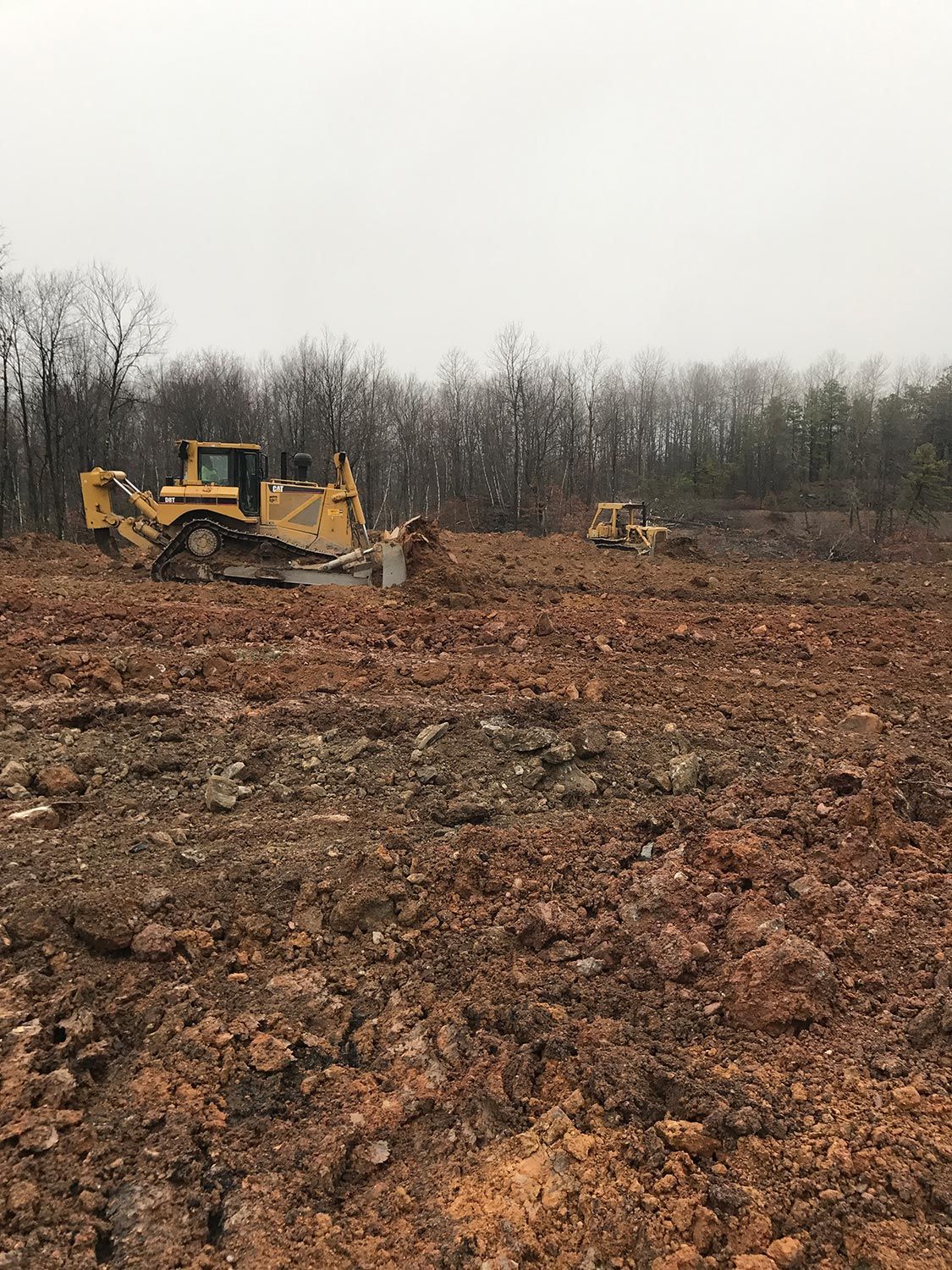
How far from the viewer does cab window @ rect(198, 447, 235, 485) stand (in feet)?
44.7

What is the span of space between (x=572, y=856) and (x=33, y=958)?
2485 millimetres

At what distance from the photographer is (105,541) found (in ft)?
48.9

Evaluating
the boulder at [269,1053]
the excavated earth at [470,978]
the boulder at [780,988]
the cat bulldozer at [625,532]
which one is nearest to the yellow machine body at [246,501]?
the excavated earth at [470,978]

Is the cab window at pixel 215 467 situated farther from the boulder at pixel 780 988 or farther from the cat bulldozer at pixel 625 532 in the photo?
the cat bulldozer at pixel 625 532

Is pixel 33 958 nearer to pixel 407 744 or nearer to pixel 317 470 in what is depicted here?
pixel 407 744

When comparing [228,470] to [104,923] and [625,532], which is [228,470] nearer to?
[104,923]

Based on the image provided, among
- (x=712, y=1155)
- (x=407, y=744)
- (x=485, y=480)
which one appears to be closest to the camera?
(x=712, y=1155)

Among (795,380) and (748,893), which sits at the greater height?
(795,380)

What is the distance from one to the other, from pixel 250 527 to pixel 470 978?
12.0 metres

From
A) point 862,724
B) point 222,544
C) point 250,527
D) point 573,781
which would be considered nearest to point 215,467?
point 250,527

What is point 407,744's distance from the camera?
5.32 m

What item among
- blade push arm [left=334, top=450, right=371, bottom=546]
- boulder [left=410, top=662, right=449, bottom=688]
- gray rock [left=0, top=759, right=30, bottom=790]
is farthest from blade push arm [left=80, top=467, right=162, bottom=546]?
gray rock [left=0, top=759, right=30, bottom=790]

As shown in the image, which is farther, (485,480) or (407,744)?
(485,480)

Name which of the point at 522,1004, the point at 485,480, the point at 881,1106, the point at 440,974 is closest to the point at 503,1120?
the point at 522,1004
